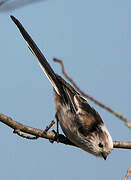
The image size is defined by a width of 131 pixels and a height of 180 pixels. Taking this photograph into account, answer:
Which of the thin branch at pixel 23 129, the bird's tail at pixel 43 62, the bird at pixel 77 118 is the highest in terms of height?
the bird's tail at pixel 43 62

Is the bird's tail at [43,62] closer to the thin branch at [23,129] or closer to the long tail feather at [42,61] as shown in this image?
the long tail feather at [42,61]

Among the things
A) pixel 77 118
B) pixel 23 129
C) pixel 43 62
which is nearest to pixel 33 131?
pixel 23 129

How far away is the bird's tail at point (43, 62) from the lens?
426 centimetres

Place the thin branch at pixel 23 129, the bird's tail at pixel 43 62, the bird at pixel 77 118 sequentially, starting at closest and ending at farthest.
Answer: the thin branch at pixel 23 129
the bird's tail at pixel 43 62
the bird at pixel 77 118

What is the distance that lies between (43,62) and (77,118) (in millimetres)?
839

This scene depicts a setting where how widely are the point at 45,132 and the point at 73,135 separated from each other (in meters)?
0.52

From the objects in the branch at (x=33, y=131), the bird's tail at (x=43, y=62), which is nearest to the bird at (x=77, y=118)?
the bird's tail at (x=43, y=62)

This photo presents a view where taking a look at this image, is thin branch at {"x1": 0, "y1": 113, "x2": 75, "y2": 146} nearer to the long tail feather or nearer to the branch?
the branch

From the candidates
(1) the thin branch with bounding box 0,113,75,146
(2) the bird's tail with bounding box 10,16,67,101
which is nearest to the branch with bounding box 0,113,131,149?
(1) the thin branch with bounding box 0,113,75,146

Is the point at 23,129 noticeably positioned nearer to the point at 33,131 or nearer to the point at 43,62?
→ the point at 33,131

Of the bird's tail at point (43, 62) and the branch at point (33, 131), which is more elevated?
the bird's tail at point (43, 62)

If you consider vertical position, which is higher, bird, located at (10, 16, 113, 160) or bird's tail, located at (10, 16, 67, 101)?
bird's tail, located at (10, 16, 67, 101)

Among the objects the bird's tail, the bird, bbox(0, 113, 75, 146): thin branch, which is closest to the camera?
bbox(0, 113, 75, 146): thin branch

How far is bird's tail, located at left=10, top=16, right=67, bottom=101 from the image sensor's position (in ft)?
14.0
